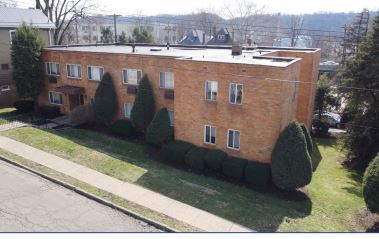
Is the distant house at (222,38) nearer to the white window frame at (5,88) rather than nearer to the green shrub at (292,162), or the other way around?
the white window frame at (5,88)

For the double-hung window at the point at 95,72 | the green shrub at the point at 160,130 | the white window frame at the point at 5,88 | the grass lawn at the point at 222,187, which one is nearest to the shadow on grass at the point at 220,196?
the grass lawn at the point at 222,187

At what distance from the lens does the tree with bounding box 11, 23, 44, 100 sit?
29.2 m

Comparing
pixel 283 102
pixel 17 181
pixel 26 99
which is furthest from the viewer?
pixel 26 99

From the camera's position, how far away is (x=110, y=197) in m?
15.7

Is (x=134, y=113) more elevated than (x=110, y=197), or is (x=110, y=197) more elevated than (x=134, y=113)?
(x=134, y=113)

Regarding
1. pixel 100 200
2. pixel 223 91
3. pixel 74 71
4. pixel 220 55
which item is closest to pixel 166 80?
pixel 220 55

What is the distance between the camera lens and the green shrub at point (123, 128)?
25.2 m

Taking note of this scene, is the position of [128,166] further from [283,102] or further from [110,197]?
[283,102]

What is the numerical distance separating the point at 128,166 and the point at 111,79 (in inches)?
362

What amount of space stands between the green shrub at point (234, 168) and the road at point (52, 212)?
687 centimetres

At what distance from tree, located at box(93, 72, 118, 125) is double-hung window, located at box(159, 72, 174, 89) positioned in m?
4.42

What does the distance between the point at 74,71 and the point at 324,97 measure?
21.5 metres

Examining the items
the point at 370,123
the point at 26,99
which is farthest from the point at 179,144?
the point at 26,99

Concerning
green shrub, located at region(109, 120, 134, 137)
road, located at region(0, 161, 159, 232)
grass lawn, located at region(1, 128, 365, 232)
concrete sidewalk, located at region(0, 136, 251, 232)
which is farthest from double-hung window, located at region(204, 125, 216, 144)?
road, located at region(0, 161, 159, 232)
